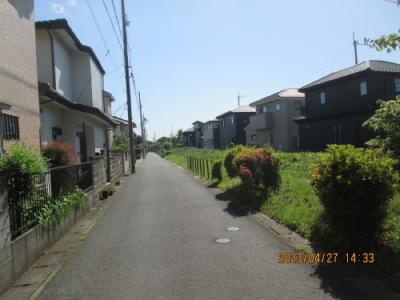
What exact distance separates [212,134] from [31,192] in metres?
61.5

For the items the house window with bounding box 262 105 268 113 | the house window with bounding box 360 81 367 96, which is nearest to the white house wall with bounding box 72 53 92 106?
the house window with bounding box 360 81 367 96

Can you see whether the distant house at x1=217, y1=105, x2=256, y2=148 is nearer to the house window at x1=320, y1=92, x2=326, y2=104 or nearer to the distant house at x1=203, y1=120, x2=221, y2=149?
the distant house at x1=203, y1=120, x2=221, y2=149

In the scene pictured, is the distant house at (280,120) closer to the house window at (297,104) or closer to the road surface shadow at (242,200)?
the house window at (297,104)

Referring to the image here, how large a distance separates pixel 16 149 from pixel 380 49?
6109mm

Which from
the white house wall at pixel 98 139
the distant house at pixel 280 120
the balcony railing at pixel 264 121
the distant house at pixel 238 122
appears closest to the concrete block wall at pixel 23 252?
the white house wall at pixel 98 139

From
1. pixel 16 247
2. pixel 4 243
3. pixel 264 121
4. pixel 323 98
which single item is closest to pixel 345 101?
pixel 323 98

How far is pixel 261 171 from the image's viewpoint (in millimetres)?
11359

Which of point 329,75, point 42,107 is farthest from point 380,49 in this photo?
point 329,75

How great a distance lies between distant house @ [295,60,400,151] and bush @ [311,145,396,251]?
2276 cm

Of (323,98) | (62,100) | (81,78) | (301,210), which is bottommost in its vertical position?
(301,210)

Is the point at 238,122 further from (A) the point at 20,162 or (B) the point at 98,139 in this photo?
(A) the point at 20,162

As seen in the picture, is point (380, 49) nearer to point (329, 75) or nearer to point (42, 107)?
point (42, 107)

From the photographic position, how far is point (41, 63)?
52.0 ft

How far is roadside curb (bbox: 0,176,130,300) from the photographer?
5008mm
